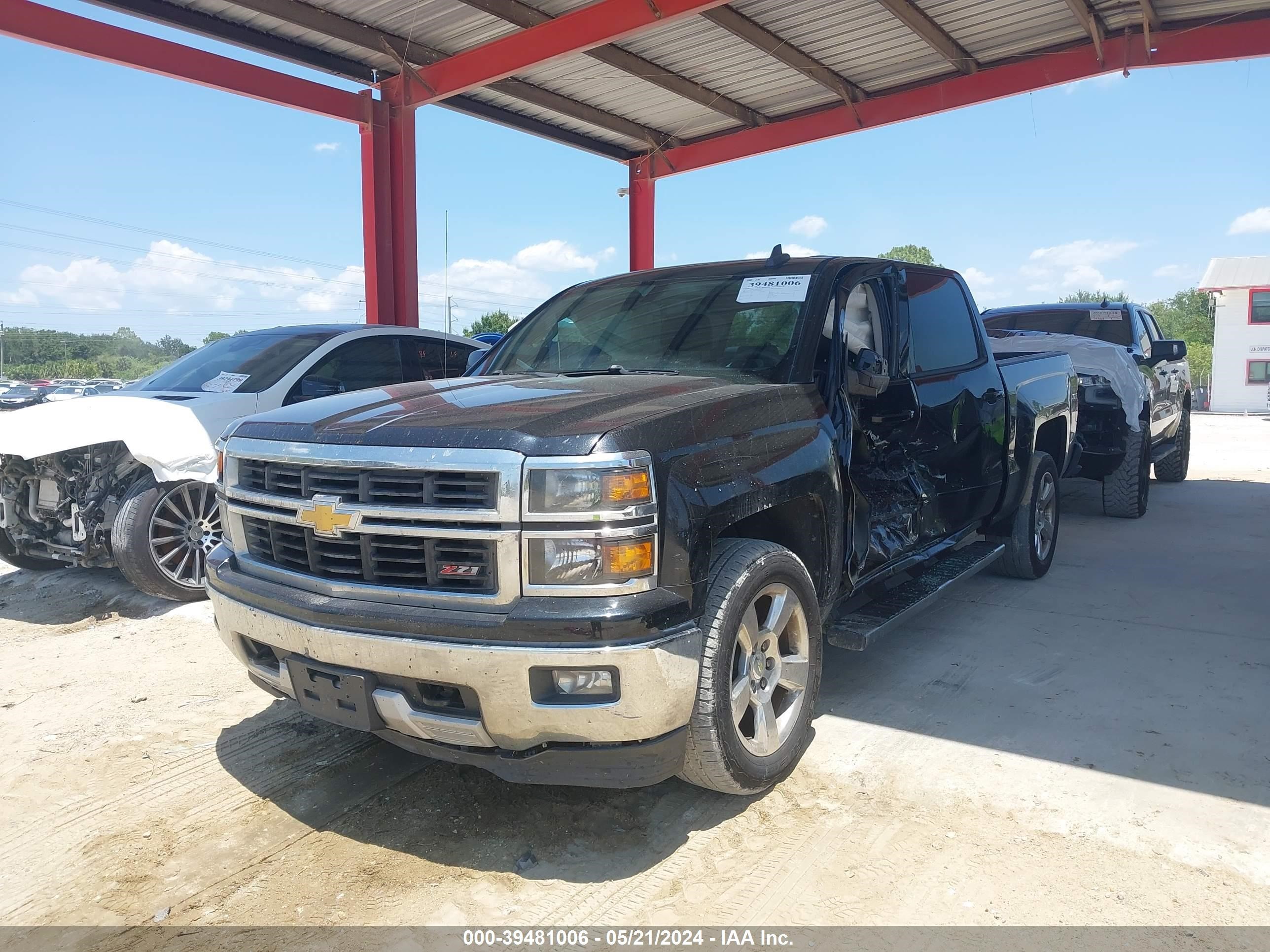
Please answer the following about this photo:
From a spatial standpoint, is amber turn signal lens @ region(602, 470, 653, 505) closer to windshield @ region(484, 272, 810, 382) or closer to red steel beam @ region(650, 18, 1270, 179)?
windshield @ region(484, 272, 810, 382)

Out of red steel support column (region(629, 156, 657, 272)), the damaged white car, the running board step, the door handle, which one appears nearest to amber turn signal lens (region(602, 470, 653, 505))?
the running board step

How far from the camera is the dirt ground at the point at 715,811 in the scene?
2.62 metres

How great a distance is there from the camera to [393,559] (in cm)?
273

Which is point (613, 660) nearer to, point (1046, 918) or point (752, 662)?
point (752, 662)

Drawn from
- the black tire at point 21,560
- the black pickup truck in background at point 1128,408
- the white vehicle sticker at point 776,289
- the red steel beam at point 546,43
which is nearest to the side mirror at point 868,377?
the white vehicle sticker at point 776,289

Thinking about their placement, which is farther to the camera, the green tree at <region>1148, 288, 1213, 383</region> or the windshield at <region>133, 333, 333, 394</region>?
the green tree at <region>1148, 288, 1213, 383</region>

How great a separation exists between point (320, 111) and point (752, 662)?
31.8ft

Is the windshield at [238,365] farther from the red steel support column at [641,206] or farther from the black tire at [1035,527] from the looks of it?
the red steel support column at [641,206]

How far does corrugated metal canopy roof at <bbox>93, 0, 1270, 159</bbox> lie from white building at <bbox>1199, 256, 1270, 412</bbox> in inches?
1636

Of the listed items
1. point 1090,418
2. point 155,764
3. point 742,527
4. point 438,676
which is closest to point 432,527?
point 438,676

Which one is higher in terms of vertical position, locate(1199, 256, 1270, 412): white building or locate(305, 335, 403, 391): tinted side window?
locate(1199, 256, 1270, 412): white building

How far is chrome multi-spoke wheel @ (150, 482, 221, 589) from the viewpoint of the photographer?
551 cm

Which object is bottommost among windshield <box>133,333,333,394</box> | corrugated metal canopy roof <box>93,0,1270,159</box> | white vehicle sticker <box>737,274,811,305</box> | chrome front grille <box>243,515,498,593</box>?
chrome front grille <box>243,515,498,593</box>

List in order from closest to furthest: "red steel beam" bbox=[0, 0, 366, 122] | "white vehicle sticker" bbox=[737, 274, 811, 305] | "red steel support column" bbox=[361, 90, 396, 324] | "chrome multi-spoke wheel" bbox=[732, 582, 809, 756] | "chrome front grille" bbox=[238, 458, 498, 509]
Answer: "chrome front grille" bbox=[238, 458, 498, 509] < "chrome multi-spoke wheel" bbox=[732, 582, 809, 756] < "white vehicle sticker" bbox=[737, 274, 811, 305] < "red steel beam" bbox=[0, 0, 366, 122] < "red steel support column" bbox=[361, 90, 396, 324]
